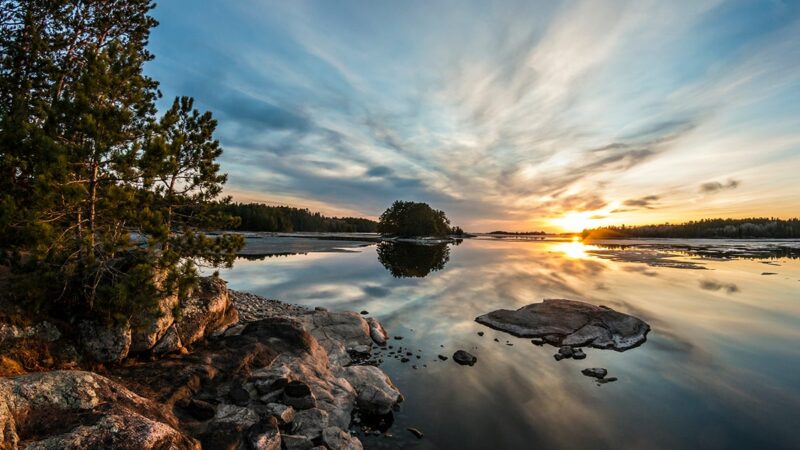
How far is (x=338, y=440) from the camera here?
29.1 feet

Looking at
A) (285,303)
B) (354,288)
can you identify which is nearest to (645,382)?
(285,303)

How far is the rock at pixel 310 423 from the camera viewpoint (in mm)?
9078

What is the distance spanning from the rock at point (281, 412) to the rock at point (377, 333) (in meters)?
8.50

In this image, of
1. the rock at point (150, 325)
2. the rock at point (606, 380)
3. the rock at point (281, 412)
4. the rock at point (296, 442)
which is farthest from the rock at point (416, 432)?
the rock at point (606, 380)

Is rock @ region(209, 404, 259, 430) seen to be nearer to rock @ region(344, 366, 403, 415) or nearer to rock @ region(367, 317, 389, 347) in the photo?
rock @ region(344, 366, 403, 415)

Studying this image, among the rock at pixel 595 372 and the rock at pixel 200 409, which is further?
the rock at pixel 595 372

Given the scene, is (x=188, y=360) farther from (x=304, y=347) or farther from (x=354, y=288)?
(x=354, y=288)

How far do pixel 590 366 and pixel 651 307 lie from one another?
1536 cm

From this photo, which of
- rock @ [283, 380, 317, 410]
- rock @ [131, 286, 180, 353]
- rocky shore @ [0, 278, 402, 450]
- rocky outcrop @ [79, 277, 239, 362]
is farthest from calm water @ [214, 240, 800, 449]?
rock @ [131, 286, 180, 353]

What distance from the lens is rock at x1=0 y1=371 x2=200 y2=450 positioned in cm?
569

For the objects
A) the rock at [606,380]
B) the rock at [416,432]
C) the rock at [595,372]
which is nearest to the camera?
the rock at [416,432]

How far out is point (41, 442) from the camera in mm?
5500

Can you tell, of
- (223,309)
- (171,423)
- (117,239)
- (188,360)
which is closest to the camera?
(171,423)

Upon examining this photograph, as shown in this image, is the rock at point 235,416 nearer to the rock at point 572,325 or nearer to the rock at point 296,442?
the rock at point 296,442
